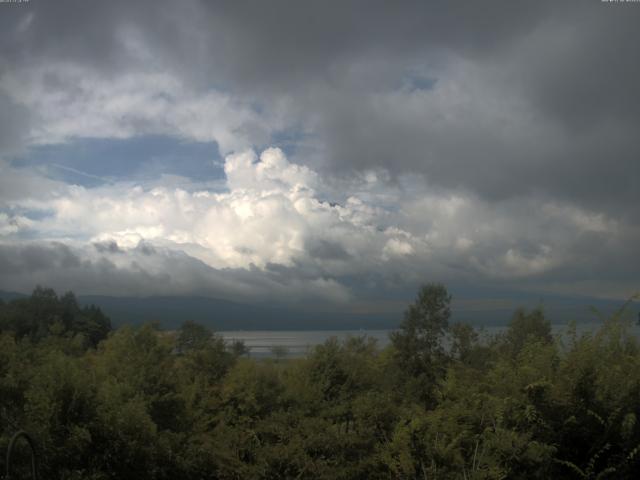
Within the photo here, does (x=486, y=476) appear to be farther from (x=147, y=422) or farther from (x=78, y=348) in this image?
(x=78, y=348)

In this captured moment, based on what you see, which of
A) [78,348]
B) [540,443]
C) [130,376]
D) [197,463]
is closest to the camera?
[540,443]

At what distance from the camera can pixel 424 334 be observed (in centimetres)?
3738

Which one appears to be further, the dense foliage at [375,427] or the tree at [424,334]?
the tree at [424,334]

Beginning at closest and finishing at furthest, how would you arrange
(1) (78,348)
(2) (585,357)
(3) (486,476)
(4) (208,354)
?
(3) (486,476) → (2) (585,357) → (4) (208,354) → (1) (78,348)

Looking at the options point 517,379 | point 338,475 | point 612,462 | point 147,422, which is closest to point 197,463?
point 147,422

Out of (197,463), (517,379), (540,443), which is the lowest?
(197,463)

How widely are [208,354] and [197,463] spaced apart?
34.7ft

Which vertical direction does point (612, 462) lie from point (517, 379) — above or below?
below

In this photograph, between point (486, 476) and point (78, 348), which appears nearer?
point (486, 476)

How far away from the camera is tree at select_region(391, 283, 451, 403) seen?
36.0 meters

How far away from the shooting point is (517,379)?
9.66m

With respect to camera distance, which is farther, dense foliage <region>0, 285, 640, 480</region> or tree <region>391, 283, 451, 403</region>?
tree <region>391, 283, 451, 403</region>

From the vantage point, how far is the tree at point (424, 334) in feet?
118

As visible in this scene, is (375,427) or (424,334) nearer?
(375,427)
